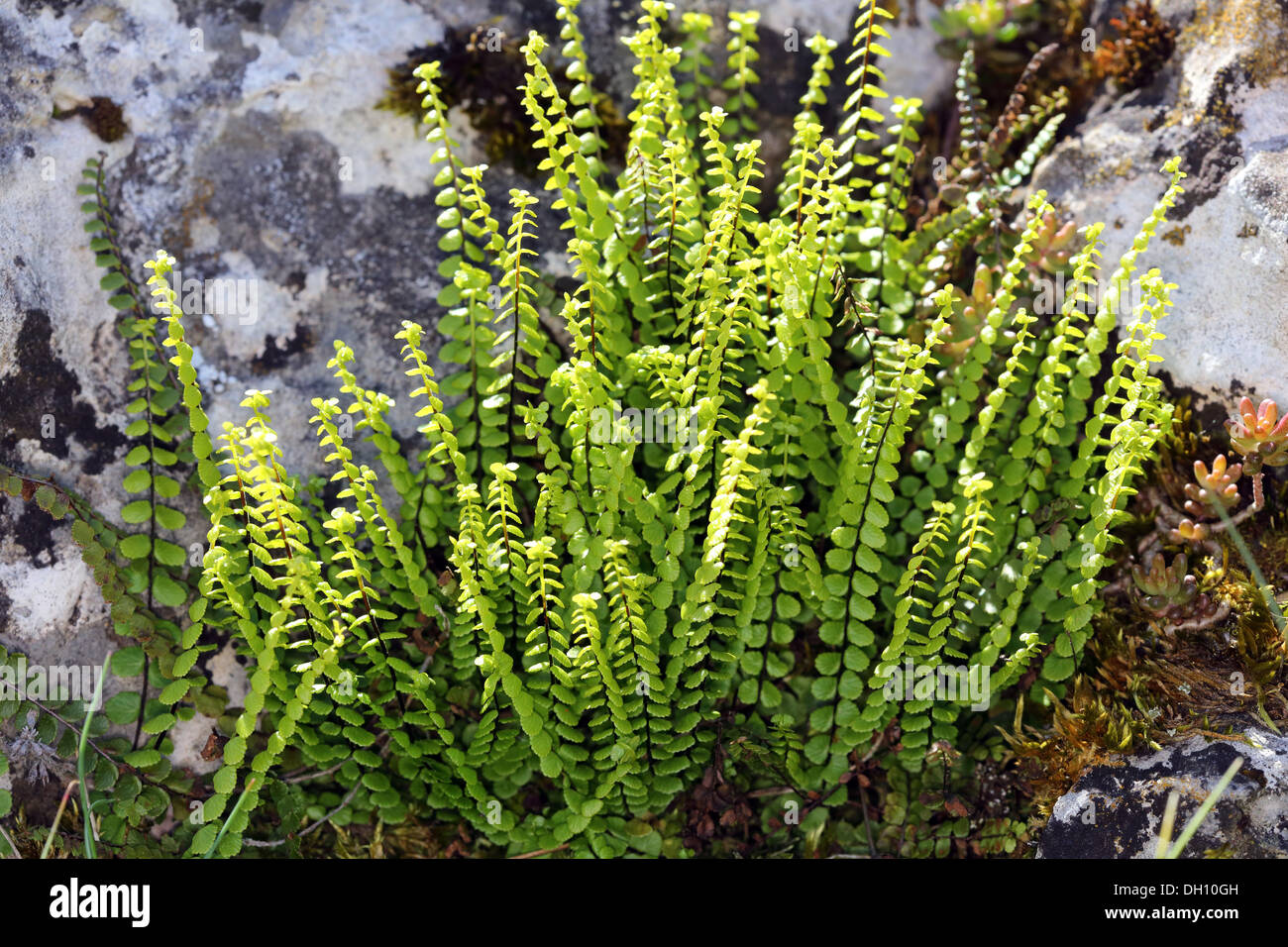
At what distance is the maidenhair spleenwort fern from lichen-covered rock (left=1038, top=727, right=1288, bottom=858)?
0.42 meters

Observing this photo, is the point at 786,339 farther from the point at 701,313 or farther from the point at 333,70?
the point at 333,70

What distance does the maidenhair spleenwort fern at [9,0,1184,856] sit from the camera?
340cm

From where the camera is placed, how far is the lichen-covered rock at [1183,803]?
3.37 m

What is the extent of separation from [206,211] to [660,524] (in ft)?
8.17

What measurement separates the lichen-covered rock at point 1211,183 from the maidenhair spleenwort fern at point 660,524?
534 millimetres

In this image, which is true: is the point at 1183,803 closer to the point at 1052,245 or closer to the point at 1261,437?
the point at 1261,437

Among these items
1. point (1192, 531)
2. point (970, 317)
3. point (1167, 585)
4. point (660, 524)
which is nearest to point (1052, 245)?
point (970, 317)

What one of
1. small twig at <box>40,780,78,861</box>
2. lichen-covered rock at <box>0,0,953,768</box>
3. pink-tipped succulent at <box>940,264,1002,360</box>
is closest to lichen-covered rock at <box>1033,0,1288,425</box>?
pink-tipped succulent at <box>940,264,1002,360</box>

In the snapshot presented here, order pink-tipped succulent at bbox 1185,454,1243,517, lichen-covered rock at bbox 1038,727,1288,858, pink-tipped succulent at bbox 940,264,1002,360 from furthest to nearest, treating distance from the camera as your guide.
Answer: pink-tipped succulent at bbox 940,264,1002,360 → pink-tipped succulent at bbox 1185,454,1243,517 → lichen-covered rock at bbox 1038,727,1288,858

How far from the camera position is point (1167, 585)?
11.8 ft

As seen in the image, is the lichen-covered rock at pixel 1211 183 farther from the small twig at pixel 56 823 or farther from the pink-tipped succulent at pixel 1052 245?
the small twig at pixel 56 823

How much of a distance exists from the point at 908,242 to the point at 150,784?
3.66 metres

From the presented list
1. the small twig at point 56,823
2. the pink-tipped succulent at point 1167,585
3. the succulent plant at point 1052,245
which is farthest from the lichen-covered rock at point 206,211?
the pink-tipped succulent at point 1167,585

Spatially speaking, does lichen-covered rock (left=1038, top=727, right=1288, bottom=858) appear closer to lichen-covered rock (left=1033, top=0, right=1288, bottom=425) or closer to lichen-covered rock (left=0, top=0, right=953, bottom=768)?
lichen-covered rock (left=1033, top=0, right=1288, bottom=425)
